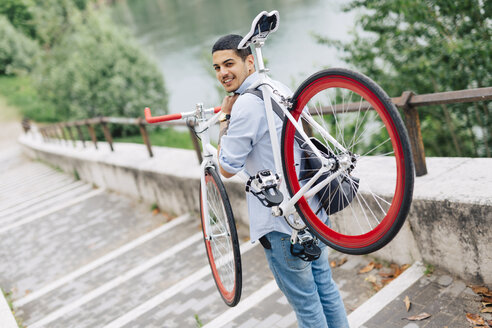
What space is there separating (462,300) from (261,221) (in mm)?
1599

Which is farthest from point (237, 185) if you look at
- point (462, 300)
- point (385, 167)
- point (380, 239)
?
point (380, 239)

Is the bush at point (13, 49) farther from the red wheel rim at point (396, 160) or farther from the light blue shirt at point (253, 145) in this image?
the red wheel rim at point (396, 160)

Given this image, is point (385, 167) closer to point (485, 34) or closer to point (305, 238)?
point (305, 238)

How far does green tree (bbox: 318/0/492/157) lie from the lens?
23.6 ft

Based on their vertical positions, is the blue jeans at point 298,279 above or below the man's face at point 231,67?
below

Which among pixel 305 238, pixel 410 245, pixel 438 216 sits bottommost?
pixel 410 245

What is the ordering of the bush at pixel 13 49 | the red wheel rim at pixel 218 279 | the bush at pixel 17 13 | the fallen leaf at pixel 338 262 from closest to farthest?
the red wheel rim at pixel 218 279
the fallen leaf at pixel 338 262
the bush at pixel 13 49
the bush at pixel 17 13

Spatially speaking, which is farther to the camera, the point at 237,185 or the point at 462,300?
the point at 237,185

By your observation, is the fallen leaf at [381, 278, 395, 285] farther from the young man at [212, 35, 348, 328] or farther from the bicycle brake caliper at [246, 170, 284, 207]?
the bicycle brake caliper at [246, 170, 284, 207]

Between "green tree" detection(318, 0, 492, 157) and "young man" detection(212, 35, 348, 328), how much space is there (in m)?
5.52

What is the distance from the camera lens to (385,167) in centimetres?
400

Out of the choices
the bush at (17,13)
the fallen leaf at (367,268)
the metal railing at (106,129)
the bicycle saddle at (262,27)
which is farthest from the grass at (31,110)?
the bicycle saddle at (262,27)

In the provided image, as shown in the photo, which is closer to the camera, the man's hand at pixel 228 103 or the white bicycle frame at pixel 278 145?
the white bicycle frame at pixel 278 145

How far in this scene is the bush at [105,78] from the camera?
20.8m
